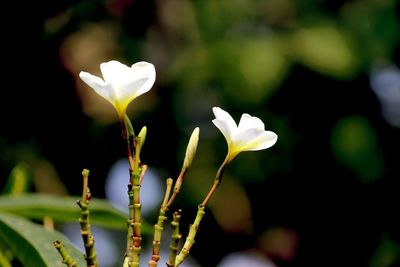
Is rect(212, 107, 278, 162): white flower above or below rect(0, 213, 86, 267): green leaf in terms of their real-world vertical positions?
above

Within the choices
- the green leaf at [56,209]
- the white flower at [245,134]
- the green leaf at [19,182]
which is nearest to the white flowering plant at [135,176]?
the white flower at [245,134]

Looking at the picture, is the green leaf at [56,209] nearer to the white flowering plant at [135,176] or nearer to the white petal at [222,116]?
the white flowering plant at [135,176]

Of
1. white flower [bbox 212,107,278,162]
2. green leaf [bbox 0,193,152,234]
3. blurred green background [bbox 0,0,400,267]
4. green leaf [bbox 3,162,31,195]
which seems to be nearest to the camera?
white flower [bbox 212,107,278,162]

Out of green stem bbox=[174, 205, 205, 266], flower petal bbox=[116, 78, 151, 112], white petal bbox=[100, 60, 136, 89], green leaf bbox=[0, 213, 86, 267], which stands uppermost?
white petal bbox=[100, 60, 136, 89]

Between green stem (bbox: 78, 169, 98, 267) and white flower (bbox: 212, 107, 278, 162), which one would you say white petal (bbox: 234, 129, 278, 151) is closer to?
white flower (bbox: 212, 107, 278, 162)

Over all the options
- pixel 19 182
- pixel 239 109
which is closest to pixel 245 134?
pixel 19 182

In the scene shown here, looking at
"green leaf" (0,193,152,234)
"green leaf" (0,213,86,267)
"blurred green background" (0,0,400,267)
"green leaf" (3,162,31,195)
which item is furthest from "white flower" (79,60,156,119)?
"blurred green background" (0,0,400,267)
